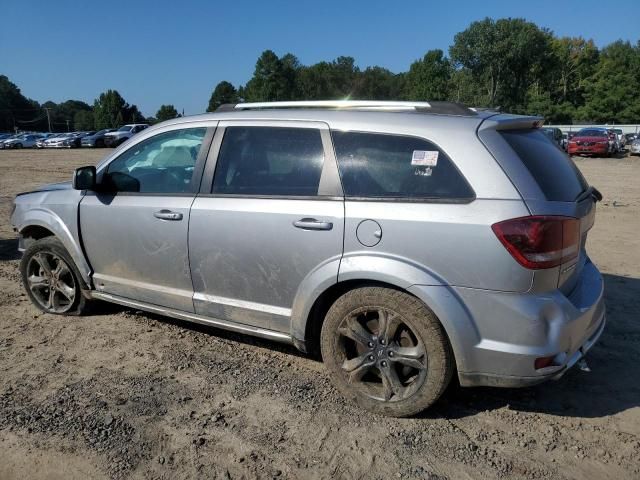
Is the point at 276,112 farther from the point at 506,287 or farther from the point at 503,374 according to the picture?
the point at 503,374

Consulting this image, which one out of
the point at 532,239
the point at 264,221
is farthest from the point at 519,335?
the point at 264,221

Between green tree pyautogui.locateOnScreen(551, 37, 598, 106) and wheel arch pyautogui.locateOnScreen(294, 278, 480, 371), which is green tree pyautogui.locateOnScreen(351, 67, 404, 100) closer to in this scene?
green tree pyautogui.locateOnScreen(551, 37, 598, 106)

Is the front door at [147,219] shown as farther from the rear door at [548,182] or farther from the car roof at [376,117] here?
the rear door at [548,182]

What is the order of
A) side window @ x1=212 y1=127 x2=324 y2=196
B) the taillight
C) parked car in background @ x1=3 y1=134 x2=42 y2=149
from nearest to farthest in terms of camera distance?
the taillight < side window @ x1=212 y1=127 x2=324 y2=196 < parked car in background @ x1=3 y1=134 x2=42 y2=149

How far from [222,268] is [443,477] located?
1907 mm

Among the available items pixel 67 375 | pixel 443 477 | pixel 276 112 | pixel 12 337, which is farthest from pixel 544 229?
pixel 12 337

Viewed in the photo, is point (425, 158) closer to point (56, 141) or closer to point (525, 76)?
point (56, 141)

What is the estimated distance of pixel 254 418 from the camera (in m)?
3.25

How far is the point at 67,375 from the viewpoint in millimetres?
3789

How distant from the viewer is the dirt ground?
2820 mm

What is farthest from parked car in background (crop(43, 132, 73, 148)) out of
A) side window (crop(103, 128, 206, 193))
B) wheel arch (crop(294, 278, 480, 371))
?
wheel arch (crop(294, 278, 480, 371))

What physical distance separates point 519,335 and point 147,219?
2.69 metres

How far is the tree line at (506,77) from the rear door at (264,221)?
6159 centimetres

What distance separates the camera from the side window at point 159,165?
4.00 meters
